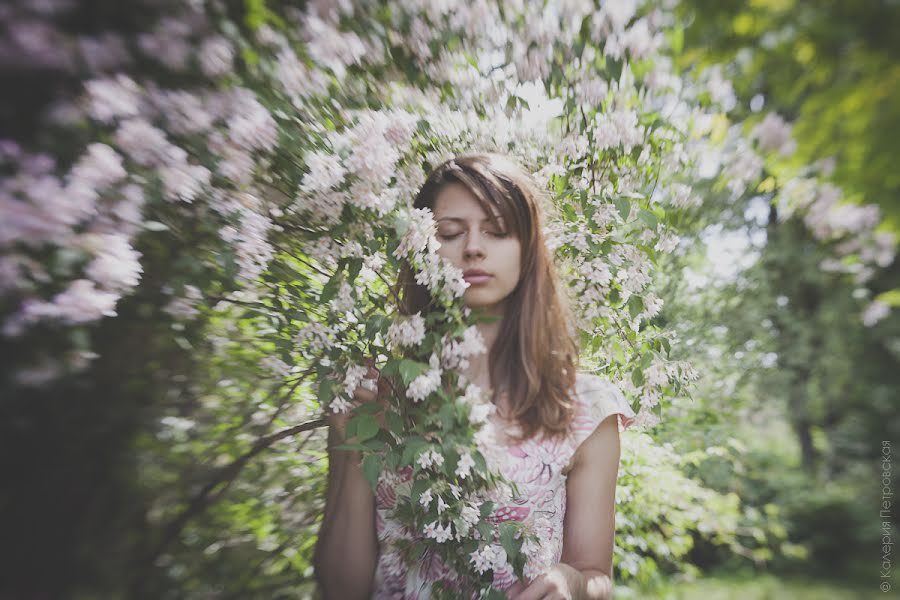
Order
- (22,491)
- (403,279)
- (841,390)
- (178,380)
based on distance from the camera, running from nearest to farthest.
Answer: (22,491) < (178,380) < (403,279) < (841,390)

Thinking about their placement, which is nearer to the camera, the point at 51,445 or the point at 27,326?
the point at 27,326

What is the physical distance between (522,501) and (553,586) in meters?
0.26

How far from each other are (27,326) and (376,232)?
74 centimetres

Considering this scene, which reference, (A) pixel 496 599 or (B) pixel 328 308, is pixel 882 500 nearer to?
(A) pixel 496 599

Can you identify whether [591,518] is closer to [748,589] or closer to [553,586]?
[553,586]

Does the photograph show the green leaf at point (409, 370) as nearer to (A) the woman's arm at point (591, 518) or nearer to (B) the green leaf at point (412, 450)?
(B) the green leaf at point (412, 450)

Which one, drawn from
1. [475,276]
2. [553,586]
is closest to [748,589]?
[553,586]

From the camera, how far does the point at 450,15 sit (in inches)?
61.7

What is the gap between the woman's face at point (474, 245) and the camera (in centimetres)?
153

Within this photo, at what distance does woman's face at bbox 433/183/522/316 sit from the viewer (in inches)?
60.4

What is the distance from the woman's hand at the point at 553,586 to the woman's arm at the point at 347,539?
1.43 feet

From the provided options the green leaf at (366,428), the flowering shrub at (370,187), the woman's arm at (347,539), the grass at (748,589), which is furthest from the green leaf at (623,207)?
the grass at (748,589)

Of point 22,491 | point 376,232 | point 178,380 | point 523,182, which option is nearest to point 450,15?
point 523,182

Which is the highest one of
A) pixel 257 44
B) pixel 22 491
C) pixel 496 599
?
pixel 257 44
